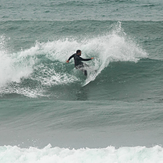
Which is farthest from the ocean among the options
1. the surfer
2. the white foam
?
the surfer

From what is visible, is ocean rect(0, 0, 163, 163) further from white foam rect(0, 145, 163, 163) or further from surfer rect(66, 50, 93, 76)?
surfer rect(66, 50, 93, 76)

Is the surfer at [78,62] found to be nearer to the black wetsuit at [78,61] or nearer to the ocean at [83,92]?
the black wetsuit at [78,61]

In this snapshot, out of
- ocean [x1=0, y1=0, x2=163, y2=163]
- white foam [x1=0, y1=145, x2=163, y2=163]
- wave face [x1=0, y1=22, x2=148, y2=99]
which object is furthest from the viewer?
wave face [x1=0, y1=22, x2=148, y2=99]

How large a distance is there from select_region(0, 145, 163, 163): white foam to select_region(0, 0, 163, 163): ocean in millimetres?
19

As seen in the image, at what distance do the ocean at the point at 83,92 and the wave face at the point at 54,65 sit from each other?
0.04 metres

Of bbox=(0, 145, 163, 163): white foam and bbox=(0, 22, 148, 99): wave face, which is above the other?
bbox=(0, 22, 148, 99): wave face

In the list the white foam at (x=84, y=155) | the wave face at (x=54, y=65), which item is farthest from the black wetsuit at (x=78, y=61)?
the white foam at (x=84, y=155)

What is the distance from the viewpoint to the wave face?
12961 millimetres

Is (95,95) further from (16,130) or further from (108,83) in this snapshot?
(16,130)

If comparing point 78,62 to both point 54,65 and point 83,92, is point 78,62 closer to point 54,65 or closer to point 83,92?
point 83,92

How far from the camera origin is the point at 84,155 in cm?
573

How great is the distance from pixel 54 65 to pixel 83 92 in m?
3.65

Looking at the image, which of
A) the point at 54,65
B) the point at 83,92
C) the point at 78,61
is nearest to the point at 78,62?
the point at 78,61

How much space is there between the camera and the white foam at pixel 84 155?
5473 mm
